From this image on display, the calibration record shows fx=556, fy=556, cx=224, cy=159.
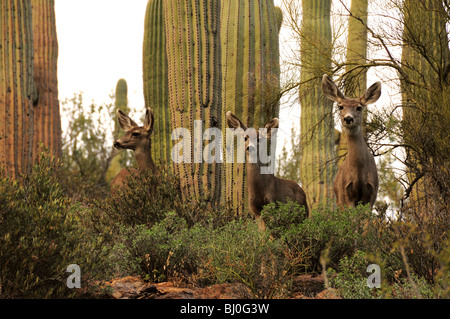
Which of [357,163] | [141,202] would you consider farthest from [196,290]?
[357,163]

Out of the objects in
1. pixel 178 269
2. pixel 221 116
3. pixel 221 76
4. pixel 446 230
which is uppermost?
pixel 221 76

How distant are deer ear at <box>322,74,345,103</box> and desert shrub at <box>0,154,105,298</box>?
4481mm

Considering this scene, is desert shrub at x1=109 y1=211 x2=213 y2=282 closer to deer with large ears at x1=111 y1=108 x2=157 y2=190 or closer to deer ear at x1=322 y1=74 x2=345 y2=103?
deer ear at x1=322 y1=74 x2=345 y2=103

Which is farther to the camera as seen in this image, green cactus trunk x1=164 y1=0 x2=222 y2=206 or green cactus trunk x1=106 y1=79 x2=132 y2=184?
green cactus trunk x1=106 y1=79 x2=132 y2=184

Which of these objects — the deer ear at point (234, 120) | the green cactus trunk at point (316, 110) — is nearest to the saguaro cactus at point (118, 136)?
the green cactus trunk at point (316, 110)

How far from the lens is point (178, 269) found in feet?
21.8

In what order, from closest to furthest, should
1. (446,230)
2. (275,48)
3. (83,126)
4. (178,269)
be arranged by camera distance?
(446,230) → (178,269) → (275,48) → (83,126)

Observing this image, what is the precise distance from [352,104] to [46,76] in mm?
8189

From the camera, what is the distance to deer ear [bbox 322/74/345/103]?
27.9ft

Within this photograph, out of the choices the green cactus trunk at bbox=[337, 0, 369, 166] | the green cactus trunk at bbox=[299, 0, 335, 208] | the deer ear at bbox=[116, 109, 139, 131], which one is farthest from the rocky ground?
the green cactus trunk at bbox=[337, 0, 369, 166]
